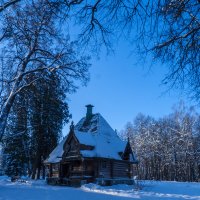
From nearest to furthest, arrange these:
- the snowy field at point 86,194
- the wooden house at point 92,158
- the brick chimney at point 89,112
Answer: the snowy field at point 86,194
the wooden house at point 92,158
the brick chimney at point 89,112

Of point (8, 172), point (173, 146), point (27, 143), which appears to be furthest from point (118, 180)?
point (8, 172)

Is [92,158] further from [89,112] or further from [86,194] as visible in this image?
[86,194]

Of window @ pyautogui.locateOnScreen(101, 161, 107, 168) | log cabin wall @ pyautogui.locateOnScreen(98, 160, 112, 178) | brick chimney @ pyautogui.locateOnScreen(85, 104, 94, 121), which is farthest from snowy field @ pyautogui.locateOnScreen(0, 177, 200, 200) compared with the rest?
brick chimney @ pyautogui.locateOnScreen(85, 104, 94, 121)

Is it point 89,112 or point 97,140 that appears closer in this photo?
point 97,140

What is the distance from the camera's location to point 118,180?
3041 centimetres

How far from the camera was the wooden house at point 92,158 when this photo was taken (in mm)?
28656

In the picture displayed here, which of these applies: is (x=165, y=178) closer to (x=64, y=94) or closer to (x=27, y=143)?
(x=27, y=143)

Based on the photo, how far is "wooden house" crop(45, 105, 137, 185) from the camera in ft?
94.0

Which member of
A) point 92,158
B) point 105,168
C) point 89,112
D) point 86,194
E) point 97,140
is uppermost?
point 89,112

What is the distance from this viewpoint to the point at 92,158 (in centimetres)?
2842

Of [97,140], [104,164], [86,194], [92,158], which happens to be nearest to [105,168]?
[104,164]

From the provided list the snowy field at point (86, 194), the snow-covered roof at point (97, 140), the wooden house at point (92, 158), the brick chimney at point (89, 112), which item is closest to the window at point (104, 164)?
the wooden house at point (92, 158)

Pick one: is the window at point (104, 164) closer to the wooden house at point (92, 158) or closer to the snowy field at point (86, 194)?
the wooden house at point (92, 158)

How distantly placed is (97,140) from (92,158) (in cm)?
306
